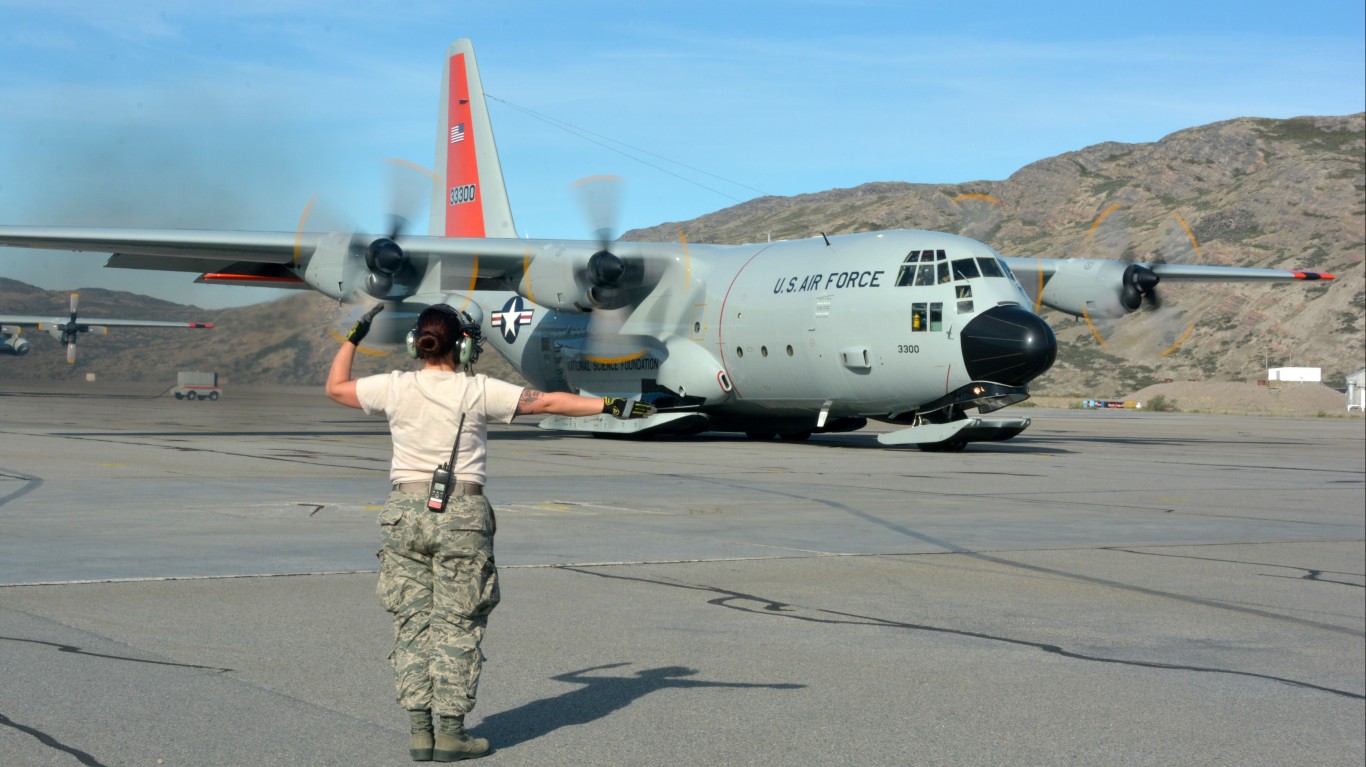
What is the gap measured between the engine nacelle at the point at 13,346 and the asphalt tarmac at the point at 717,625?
6265 centimetres

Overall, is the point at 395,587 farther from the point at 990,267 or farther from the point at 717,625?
the point at 990,267

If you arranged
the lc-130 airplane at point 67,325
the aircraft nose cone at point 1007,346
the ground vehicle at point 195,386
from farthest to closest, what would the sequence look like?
1. the lc-130 airplane at point 67,325
2. the ground vehicle at point 195,386
3. the aircraft nose cone at point 1007,346

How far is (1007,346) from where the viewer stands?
22.8 meters

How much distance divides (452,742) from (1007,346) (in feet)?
62.2

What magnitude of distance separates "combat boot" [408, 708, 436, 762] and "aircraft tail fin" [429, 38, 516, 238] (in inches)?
1204

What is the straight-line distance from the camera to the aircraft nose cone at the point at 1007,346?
22594 mm

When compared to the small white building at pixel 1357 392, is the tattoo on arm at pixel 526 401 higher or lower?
higher

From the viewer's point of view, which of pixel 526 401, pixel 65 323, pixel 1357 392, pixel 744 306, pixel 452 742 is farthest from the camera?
pixel 65 323

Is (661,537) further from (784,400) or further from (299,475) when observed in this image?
(784,400)

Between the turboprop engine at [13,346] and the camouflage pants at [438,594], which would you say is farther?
the turboprop engine at [13,346]

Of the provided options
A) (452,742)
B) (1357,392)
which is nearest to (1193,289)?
(1357,392)

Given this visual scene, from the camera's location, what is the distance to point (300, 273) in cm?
2798

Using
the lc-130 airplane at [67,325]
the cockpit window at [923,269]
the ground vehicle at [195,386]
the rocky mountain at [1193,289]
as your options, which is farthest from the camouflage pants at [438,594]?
the lc-130 airplane at [67,325]

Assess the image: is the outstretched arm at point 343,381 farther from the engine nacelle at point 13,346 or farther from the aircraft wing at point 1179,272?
the engine nacelle at point 13,346
